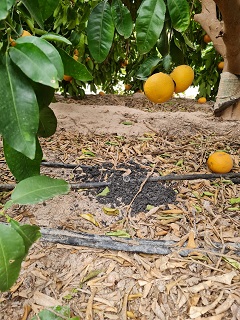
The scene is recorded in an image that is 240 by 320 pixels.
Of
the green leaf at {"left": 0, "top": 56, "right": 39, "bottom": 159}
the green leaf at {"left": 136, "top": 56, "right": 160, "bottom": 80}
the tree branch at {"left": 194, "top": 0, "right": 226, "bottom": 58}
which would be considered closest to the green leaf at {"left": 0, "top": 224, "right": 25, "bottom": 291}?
the green leaf at {"left": 0, "top": 56, "right": 39, "bottom": 159}

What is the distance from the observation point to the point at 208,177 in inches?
72.9

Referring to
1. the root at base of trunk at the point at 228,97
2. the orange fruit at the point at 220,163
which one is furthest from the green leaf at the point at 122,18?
the root at base of trunk at the point at 228,97

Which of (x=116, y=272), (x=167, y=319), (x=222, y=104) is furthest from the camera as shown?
(x=222, y=104)

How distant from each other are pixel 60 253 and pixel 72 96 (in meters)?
3.09

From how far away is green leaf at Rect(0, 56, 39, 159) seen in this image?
1.89ft

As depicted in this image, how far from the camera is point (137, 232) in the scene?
1418mm

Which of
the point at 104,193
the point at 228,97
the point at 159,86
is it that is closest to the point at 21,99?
the point at 159,86

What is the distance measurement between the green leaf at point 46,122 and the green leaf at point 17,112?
0.87 feet

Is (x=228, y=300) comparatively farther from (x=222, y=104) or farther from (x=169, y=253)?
(x=222, y=104)

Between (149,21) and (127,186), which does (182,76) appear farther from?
(127,186)

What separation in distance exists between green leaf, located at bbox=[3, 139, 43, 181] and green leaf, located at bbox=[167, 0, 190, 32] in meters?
0.50

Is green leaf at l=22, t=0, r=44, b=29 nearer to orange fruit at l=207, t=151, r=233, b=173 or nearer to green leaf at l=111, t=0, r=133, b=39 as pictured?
green leaf at l=111, t=0, r=133, b=39

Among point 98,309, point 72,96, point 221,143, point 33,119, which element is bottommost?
point 72,96

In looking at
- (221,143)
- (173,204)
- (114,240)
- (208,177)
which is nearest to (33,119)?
(114,240)
